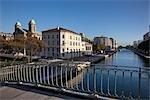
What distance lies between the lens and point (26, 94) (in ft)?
18.8

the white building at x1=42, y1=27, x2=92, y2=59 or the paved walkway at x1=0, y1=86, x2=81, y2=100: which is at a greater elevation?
the white building at x1=42, y1=27, x2=92, y2=59

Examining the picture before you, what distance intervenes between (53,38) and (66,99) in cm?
Answer: 4796

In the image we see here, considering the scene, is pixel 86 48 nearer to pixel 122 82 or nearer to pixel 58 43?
pixel 58 43

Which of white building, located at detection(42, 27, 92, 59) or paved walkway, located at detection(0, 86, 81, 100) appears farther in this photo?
white building, located at detection(42, 27, 92, 59)

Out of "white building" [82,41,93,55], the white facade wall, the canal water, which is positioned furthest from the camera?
"white building" [82,41,93,55]

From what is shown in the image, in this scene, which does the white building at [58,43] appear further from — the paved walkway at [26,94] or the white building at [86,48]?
the paved walkway at [26,94]

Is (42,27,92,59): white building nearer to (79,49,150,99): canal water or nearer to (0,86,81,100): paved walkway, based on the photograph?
(79,49,150,99): canal water

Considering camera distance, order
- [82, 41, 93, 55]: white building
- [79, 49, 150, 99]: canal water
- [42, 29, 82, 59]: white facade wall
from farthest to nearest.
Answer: [82, 41, 93, 55]: white building → [42, 29, 82, 59]: white facade wall → [79, 49, 150, 99]: canal water

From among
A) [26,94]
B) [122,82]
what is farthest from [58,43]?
[26,94]

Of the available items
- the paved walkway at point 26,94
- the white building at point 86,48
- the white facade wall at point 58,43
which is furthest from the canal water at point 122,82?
the white building at point 86,48

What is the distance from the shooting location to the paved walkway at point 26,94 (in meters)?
5.41

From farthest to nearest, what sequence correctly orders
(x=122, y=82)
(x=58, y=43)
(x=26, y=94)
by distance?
(x=58, y=43)
(x=122, y=82)
(x=26, y=94)

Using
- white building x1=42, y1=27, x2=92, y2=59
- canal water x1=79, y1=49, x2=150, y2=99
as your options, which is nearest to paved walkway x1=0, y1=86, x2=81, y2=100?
canal water x1=79, y1=49, x2=150, y2=99

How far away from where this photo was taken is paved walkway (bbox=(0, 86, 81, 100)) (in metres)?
5.41
